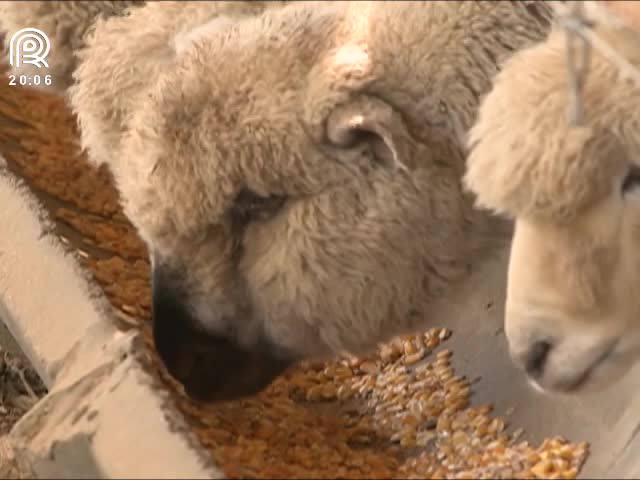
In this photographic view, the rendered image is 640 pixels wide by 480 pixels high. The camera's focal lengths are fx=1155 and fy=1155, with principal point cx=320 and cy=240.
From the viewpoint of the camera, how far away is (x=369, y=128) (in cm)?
176

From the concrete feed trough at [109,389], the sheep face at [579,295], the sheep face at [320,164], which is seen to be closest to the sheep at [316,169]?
the sheep face at [320,164]

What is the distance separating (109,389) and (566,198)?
2.47 feet

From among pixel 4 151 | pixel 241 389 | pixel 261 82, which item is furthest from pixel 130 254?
pixel 261 82

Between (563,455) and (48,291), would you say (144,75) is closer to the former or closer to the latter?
(48,291)

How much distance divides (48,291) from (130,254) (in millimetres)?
416

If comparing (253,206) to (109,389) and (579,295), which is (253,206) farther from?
(579,295)

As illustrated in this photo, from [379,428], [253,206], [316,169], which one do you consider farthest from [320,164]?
[379,428]

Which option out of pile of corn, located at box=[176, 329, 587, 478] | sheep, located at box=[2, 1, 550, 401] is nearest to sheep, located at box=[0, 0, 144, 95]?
A: sheep, located at box=[2, 1, 550, 401]

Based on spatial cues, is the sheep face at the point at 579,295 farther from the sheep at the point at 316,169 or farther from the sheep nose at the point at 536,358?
the sheep at the point at 316,169

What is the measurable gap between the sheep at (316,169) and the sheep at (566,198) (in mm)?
217

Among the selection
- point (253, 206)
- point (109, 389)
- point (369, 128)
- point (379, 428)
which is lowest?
point (379, 428)

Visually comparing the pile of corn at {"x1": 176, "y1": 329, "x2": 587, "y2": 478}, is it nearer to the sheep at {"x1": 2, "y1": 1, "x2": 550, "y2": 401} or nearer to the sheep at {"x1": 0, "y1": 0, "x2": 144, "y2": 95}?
the sheep at {"x1": 2, "y1": 1, "x2": 550, "y2": 401}

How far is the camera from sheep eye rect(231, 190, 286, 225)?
1.86m

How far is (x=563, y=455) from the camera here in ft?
5.94
